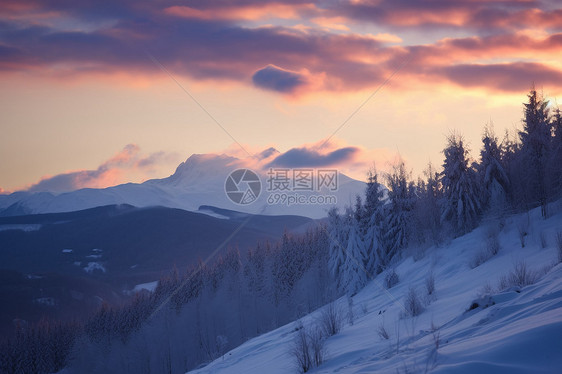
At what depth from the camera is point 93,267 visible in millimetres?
189375

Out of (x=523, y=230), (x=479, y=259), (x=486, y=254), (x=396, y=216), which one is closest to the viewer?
(x=479, y=259)

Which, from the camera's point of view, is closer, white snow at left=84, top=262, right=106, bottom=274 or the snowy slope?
the snowy slope

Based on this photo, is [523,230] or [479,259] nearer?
[479,259]

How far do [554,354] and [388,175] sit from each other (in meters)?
45.7

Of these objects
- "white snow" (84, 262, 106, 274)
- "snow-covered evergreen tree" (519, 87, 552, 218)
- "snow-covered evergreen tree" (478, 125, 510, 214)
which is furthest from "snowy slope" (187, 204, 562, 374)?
"white snow" (84, 262, 106, 274)

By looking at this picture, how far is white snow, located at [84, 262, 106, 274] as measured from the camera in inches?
7323

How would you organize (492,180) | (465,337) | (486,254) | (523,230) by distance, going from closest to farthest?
(465,337) < (486,254) < (523,230) < (492,180)

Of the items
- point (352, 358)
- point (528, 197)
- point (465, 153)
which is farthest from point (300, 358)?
point (465, 153)

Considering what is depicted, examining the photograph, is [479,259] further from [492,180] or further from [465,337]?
[492,180]

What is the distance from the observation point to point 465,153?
37281 millimetres

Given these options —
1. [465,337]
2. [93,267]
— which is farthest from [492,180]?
[93,267]

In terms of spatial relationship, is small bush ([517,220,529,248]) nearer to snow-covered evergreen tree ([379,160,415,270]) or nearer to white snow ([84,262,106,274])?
snow-covered evergreen tree ([379,160,415,270])

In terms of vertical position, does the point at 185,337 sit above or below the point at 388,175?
below

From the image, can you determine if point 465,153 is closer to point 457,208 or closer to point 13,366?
point 457,208
